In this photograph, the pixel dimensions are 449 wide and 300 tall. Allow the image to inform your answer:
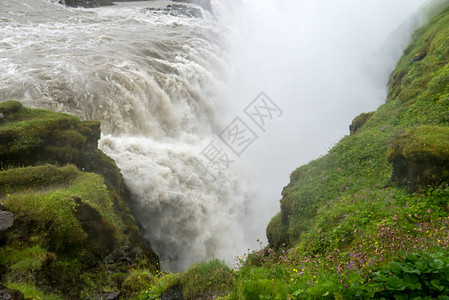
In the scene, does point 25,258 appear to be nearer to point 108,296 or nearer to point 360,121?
point 108,296

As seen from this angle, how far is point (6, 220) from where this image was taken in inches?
225

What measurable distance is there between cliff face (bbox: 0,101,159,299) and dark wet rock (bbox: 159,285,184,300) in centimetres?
119

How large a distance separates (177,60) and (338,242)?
21.9 meters

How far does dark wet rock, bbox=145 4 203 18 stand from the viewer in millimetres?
42344

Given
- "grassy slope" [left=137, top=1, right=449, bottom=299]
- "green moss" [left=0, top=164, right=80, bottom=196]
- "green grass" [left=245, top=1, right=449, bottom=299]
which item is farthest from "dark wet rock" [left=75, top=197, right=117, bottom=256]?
"green grass" [left=245, top=1, right=449, bottom=299]

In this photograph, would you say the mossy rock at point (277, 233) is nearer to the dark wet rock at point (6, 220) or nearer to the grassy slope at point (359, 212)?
the grassy slope at point (359, 212)

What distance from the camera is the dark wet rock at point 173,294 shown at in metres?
5.31

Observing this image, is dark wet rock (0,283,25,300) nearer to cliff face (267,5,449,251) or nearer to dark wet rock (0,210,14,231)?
dark wet rock (0,210,14,231)

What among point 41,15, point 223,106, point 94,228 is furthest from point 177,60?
point 94,228

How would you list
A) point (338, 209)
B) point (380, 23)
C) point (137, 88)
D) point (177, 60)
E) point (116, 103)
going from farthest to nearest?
point (380, 23) < point (177, 60) < point (137, 88) < point (116, 103) < point (338, 209)

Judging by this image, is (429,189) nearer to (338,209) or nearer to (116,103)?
(338,209)

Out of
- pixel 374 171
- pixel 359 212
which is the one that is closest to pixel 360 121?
pixel 374 171

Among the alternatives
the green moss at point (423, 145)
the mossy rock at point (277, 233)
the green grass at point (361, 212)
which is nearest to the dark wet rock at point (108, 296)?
the green grass at point (361, 212)

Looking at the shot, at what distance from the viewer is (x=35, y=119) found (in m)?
10.2
